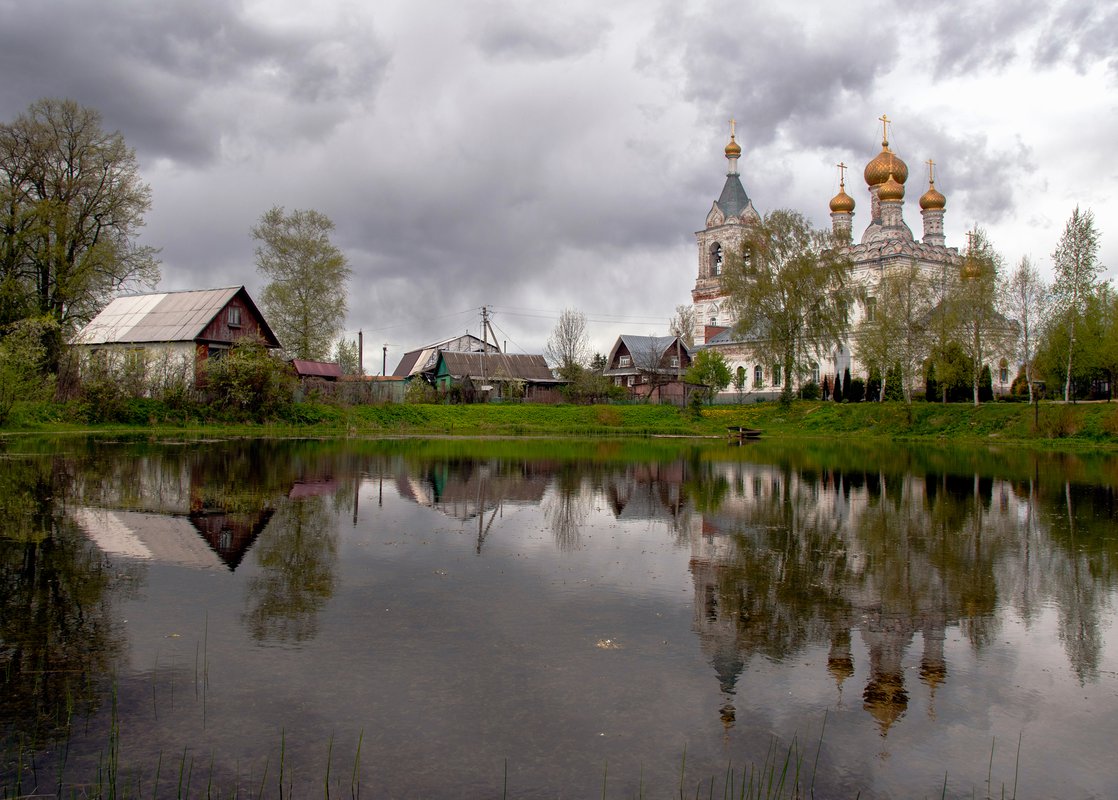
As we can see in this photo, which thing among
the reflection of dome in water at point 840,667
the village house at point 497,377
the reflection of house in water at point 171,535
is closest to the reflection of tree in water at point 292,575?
the reflection of house in water at point 171,535

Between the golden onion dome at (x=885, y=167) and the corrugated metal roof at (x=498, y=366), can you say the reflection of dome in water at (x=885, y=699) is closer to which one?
the corrugated metal roof at (x=498, y=366)

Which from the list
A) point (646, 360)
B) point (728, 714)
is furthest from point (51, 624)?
point (646, 360)

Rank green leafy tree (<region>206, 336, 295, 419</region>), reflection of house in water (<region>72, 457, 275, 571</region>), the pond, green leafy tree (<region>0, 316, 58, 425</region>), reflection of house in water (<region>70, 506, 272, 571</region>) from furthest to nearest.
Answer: green leafy tree (<region>206, 336, 295, 419</region>) → green leafy tree (<region>0, 316, 58, 425</region>) → reflection of house in water (<region>72, 457, 275, 571</region>) → reflection of house in water (<region>70, 506, 272, 571</region>) → the pond

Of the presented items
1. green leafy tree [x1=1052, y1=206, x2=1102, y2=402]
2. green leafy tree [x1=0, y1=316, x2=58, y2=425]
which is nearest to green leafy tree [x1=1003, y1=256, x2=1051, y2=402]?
green leafy tree [x1=1052, y1=206, x2=1102, y2=402]

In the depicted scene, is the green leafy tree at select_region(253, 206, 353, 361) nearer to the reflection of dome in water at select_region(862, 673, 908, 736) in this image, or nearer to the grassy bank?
the grassy bank

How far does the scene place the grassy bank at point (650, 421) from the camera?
115 ft

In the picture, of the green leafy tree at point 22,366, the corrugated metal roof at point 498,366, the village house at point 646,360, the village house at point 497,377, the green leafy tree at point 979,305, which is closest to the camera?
the green leafy tree at point 22,366

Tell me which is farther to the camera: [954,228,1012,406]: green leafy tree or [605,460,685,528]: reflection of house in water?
[954,228,1012,406]: green leafy tree

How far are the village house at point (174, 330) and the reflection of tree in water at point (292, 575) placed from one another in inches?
1206

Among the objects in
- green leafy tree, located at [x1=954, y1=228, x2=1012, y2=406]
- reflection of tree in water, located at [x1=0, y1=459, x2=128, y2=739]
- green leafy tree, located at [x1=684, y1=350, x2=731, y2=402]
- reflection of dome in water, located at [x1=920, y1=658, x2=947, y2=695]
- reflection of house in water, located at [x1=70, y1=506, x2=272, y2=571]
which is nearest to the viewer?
reflection of tree in water, located at [x1=0, y1=459, x2=128, y2=739]

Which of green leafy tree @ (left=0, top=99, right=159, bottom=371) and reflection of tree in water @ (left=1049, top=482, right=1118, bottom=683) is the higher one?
green leafy tree @ (left=0, top=99, right=159, bottom=371)

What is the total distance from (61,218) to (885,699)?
4216 cm

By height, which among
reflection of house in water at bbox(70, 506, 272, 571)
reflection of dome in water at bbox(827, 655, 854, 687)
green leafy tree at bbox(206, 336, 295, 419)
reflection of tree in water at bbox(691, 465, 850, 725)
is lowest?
reflection of dome in water at bbox(827, 655, 854, 687)

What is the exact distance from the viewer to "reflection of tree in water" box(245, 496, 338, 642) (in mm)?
6516
